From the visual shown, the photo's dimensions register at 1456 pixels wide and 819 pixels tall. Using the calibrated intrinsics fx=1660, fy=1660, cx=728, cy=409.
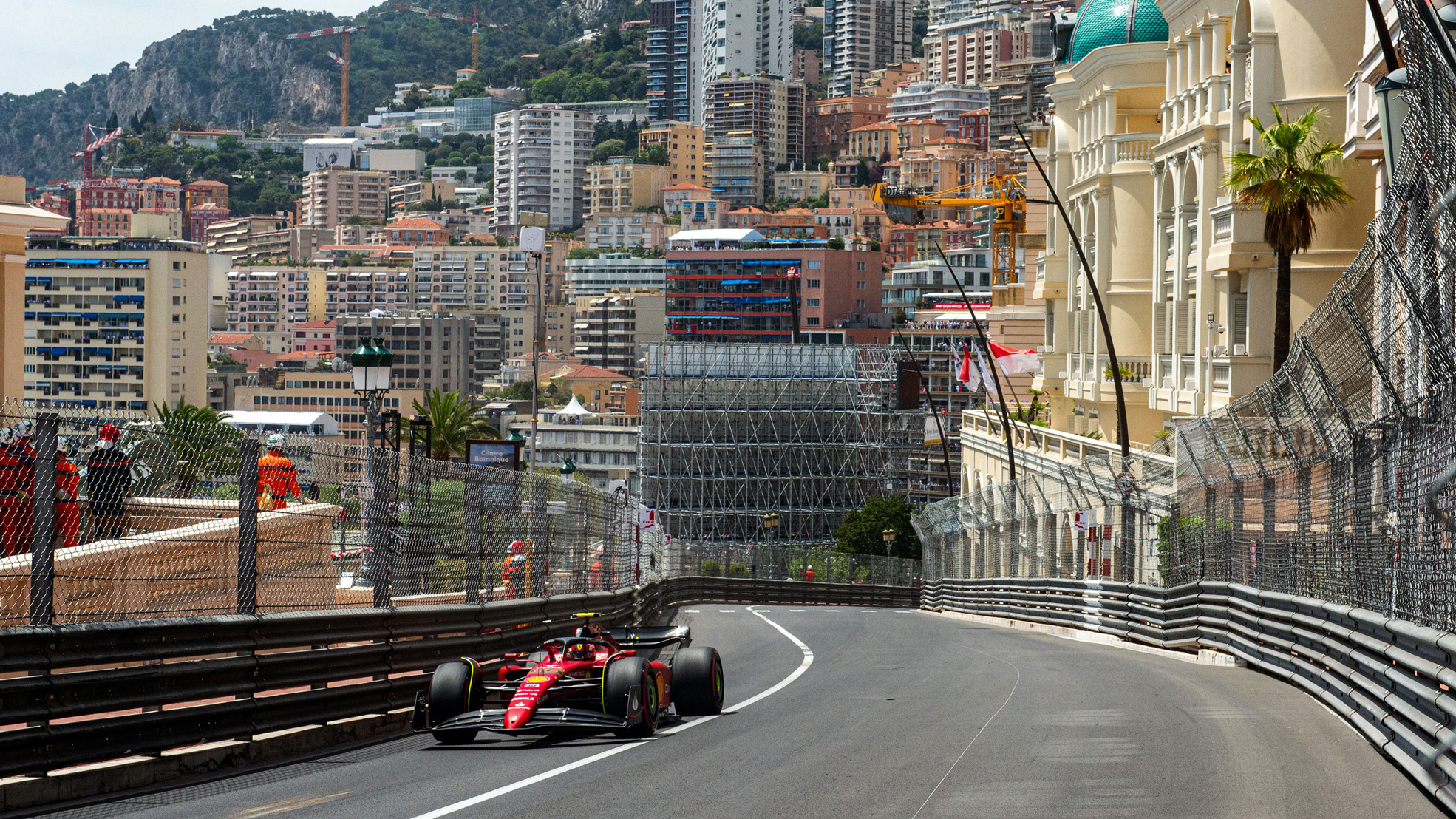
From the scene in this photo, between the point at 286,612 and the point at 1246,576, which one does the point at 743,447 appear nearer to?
the point at 1246,576

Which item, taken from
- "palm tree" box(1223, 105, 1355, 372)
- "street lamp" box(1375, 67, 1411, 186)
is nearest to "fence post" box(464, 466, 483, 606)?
"street lamp" box(1375, 67, 1411, 186)

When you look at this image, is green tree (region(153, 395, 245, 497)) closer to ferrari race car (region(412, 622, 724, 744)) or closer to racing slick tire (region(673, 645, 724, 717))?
ferrari race car (region(412, 622, 724, 744))

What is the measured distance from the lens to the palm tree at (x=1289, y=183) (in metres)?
29.0

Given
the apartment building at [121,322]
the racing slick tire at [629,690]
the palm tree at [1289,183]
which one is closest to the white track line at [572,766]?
the racing slick tire at [629,690]

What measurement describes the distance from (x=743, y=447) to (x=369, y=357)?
88.7 m

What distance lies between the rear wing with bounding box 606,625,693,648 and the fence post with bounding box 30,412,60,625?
215 inches

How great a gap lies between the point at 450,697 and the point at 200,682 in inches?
77.6

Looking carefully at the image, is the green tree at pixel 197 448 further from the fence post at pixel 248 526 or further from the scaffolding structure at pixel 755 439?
the scaffolding structure at pixel 755 439

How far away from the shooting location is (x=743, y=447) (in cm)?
11312

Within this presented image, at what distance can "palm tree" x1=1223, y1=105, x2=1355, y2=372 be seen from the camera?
2903cm

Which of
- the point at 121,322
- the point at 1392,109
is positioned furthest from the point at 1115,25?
the point at 121,322

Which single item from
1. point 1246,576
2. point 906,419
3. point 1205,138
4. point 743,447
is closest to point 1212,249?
point 1205,138

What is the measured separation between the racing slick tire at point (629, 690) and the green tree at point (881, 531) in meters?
78.3

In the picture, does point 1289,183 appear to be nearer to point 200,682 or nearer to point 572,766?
point 572,766
